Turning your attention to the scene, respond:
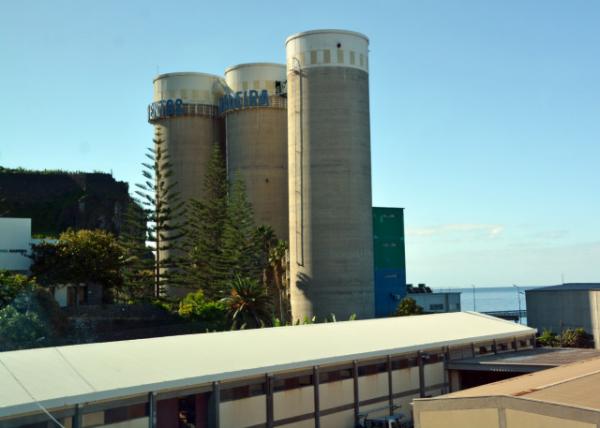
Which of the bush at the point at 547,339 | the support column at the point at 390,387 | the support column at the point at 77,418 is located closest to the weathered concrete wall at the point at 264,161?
the bush at the point at 547,339

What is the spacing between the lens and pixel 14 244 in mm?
53656

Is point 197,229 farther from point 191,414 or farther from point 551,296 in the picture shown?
point 191,414

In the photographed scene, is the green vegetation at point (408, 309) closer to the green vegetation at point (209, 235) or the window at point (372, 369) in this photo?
the green vegetation at point (209, 235)

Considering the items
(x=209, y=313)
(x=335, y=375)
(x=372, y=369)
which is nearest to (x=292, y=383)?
(x=335, y=375)

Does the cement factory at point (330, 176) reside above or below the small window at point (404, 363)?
above

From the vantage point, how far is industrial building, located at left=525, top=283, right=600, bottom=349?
5325 cm

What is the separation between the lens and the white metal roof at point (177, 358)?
16391 millimetres

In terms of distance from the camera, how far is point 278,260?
62250 millimetres

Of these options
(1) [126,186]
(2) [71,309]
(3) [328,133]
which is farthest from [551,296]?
(1) [126,186]

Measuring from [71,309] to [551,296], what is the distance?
37664 mm

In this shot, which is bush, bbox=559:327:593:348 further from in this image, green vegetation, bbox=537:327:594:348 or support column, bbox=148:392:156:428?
support column, bbox=148:392:156:428

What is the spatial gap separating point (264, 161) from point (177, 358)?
50.8 meters

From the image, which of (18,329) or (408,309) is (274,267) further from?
(18,329)

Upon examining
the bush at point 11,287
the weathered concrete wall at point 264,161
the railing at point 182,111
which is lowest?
the bush at point 11,287
